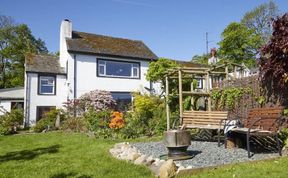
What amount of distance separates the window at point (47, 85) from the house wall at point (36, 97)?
23cm

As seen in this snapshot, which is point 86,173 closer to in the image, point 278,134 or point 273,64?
point 278,134

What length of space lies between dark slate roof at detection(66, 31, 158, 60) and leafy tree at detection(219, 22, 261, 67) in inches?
713

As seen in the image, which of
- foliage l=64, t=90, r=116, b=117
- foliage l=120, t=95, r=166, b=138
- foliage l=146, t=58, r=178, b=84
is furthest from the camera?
foliage l=146, t=58, r=178, b=84

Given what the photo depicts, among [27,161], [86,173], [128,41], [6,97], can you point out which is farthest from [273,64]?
[6,97]

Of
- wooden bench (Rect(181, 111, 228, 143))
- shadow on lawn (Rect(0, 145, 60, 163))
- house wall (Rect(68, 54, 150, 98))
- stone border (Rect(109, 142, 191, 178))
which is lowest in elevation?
shadow on lawn (Rect(0, 145, 60, 163))

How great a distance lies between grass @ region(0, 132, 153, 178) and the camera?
675 centimetres

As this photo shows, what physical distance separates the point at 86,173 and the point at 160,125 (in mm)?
7298

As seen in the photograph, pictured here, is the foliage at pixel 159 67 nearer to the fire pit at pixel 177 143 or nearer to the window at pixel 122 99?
the window at pixel 122 99

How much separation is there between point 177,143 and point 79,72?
53.5ft

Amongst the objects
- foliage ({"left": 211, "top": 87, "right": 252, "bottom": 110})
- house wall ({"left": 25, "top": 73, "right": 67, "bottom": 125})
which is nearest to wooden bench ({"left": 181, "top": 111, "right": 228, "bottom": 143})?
foliage ({"left": 211, "top": 87, "right": 252, "bottom": 110})

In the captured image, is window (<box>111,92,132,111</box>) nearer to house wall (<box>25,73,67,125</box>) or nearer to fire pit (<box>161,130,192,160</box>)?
house wall (<box>25,73,67,125</box>)

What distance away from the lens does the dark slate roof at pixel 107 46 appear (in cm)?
2333

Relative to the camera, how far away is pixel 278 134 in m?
8.10

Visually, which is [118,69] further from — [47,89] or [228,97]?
[228,97]
